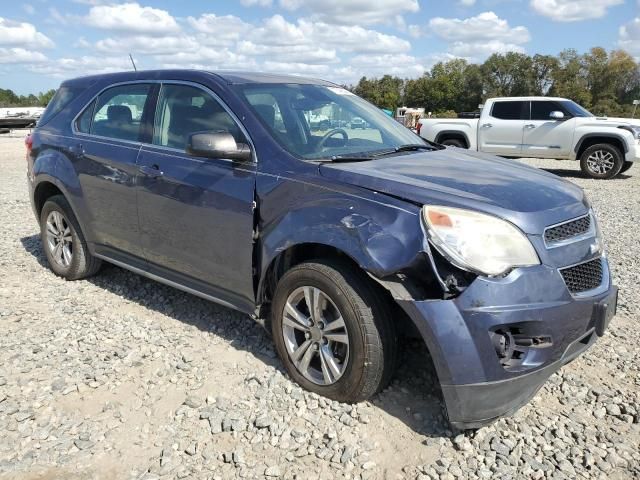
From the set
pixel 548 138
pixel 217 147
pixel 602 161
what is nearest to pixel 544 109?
pixel 548 138

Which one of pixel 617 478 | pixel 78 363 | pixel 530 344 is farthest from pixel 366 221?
pixel 78 363

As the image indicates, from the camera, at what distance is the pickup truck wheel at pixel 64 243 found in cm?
489

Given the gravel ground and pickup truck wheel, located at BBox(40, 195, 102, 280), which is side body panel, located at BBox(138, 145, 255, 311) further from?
pickup truck wheel, located at BBox(40, 195, 102, 280)

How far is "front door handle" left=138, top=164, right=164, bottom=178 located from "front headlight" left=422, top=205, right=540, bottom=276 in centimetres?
205

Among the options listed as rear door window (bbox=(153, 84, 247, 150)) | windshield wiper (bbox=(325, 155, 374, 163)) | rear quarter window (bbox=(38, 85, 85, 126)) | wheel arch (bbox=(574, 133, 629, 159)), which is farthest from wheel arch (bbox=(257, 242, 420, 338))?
wheel arch (bbox=(574, 133, 629, 159))

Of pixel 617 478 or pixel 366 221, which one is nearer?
pixel 617 478

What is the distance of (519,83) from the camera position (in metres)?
77.6

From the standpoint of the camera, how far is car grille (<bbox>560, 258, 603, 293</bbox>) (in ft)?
8.77

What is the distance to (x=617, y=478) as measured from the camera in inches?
100

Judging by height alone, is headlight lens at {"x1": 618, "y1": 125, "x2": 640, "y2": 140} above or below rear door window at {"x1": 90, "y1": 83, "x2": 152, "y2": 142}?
below

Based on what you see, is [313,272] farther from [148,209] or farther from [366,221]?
[148,209]

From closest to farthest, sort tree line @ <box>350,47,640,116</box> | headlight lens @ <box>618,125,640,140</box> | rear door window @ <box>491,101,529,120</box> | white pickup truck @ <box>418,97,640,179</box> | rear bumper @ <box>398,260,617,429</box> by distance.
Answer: rear bumper @ <box>398,260,617,429</box> < headlight lens @ <box>618,125,640,140</box> < white pickup truck @ <box>418,97,640,179</box> < rear door window @ <box>491,101,529,120</box> < tree line @ <box>350,47,640,116</box>

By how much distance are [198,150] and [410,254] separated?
1.45 metres

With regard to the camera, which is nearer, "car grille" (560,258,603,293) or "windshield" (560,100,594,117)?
"car grille" (560,258,603,293)
